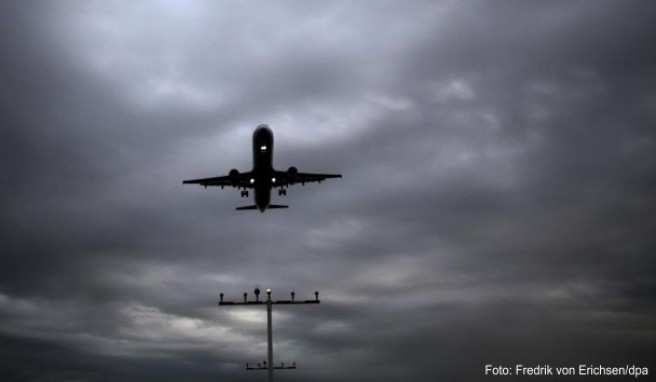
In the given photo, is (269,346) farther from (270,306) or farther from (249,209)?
(249,209)

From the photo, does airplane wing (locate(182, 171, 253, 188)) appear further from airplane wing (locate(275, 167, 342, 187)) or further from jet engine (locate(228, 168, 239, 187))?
airplane wing (locate(275, 167, 342, 187))

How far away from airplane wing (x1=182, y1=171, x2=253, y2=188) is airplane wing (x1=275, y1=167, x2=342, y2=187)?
4204mm

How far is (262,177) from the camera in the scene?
78.8m

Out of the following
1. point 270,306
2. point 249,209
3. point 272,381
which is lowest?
point 272,381

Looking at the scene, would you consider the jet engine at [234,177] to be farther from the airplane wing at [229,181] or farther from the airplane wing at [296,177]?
the airplane wing at [296,177]

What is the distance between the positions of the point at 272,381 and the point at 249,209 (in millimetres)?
32821

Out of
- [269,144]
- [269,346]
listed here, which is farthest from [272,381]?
[269,144]

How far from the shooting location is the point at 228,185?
8594 centimetres

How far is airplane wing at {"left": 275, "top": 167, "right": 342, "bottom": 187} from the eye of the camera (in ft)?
258

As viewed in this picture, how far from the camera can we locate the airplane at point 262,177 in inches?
2872

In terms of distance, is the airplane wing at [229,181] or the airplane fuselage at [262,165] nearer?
the airplane fuselage at [262,165]

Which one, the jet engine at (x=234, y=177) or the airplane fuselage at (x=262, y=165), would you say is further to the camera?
the jet engine at (x=234, y=177)

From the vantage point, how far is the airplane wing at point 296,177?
258ft

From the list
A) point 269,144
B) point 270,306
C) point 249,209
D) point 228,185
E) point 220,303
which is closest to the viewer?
point 220,303
